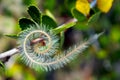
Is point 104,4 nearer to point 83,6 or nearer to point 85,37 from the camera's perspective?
point 83,6

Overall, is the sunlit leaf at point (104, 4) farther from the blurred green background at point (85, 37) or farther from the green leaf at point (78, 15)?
the blurred green background at point (85, 37)

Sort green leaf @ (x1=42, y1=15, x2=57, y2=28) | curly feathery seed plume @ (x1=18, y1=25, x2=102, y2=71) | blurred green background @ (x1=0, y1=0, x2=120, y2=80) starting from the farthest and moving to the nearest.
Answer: blurred green background @ (x1=0, y1=0, x2=120, y2=80) → green leaf @ (x1=42, y1=15, x2=57, y2=28) → curly feathery seed plume @ (x1=18, y1=25, x2=102, y2=71)

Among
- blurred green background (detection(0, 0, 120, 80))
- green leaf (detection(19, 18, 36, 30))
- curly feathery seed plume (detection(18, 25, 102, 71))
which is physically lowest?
curly feathery seed plume (detection(18, 25, 102, 71))

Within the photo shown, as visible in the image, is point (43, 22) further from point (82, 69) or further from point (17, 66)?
point (82, 69)

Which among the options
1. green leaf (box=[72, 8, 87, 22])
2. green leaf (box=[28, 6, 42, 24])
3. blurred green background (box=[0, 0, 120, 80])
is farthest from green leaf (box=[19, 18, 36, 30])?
blurred green background (box=[0, 0, 120, 80])

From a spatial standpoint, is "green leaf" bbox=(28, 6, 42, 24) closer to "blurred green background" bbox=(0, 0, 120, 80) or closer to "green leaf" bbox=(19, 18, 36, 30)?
"green leaf" bbox=(19, 18, 36, 30)

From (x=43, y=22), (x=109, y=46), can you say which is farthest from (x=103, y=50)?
(x=43, y=22)

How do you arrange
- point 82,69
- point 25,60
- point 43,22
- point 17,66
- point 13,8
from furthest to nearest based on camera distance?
point 82,69 < point 13,8 < point 17,66 < point 43,22 < point 25,60

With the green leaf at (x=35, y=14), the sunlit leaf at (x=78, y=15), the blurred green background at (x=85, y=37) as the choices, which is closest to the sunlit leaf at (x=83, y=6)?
the sunlit leaf at (x=78, y=15)
